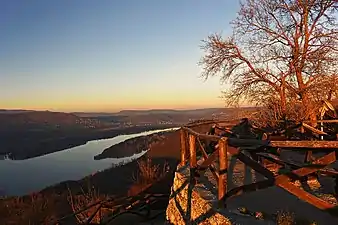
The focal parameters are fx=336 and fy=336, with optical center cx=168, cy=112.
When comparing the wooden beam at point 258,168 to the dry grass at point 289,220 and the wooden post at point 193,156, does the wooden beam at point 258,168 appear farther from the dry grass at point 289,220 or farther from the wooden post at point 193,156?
the wooden post at point 193,156

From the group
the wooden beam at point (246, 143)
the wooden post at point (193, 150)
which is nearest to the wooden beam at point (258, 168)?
the wooden beam at point (246, 143)

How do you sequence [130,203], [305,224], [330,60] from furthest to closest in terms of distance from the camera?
[330,60] → [130,203] → [305,224]

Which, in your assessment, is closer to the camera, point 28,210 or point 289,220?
point 289,220

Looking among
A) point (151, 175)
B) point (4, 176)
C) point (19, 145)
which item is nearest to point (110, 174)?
point (151, 175)

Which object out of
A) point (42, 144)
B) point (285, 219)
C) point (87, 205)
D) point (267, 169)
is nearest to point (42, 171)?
point (87, 205)

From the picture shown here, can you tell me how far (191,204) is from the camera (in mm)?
5289

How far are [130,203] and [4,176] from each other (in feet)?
120

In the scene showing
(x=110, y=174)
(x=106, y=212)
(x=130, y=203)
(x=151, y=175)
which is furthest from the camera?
(x=110, y=174)

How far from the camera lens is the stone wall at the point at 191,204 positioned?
4457 mm

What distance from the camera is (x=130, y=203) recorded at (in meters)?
11.6

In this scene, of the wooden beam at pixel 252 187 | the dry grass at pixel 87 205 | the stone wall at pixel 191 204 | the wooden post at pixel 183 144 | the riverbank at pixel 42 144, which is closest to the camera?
the wooden beam at pixel 252 187

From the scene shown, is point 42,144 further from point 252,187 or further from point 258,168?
point 258,168

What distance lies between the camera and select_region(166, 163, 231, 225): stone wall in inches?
175

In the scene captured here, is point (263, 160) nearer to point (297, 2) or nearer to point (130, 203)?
point (130, 203)
